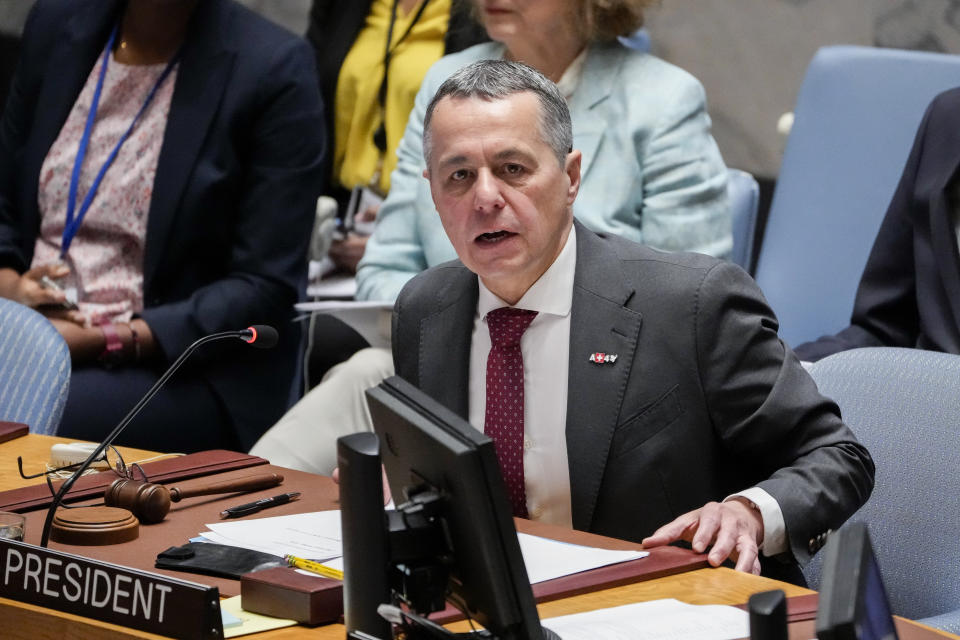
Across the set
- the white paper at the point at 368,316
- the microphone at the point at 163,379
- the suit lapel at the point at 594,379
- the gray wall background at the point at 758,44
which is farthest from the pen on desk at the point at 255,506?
the gray wall background at the point at 758,44

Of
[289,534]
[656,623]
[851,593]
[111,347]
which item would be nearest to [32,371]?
[111,347]

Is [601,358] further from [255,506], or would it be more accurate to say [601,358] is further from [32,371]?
[32,371]

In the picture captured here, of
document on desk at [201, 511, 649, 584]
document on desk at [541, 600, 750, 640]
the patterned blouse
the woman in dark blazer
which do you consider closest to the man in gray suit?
document on desk at [201, 511, 649, 584]

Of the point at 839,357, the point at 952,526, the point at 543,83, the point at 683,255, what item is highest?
the point at 543,83

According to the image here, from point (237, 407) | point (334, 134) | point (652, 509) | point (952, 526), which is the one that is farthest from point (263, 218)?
point (952, 526)

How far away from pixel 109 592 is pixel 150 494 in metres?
0.35

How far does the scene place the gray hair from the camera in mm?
1995

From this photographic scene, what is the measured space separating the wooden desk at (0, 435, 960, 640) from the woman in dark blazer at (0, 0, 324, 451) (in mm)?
1487

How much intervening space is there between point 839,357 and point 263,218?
1475 millimetres

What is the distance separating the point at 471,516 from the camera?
119cm

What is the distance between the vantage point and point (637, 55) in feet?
9.96

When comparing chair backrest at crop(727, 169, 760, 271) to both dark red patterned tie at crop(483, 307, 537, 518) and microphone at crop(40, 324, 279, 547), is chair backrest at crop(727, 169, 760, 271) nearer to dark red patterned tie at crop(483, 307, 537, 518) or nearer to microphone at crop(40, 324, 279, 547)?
dark red patterned tie at crop(483, 307, 537, 518)

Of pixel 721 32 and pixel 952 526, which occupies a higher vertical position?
pixel 721 32

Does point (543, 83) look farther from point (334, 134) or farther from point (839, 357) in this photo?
point (334, 134)
